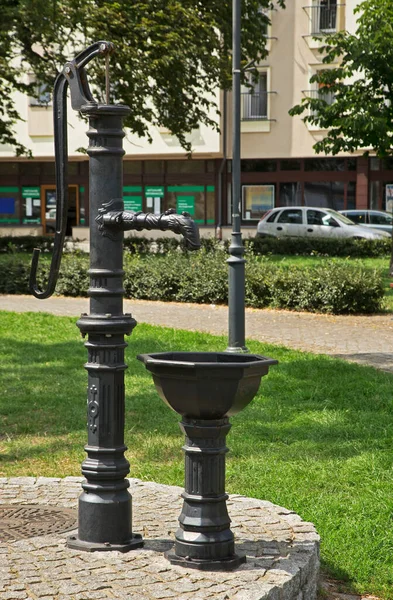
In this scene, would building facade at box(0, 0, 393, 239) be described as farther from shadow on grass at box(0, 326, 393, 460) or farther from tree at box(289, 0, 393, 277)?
shadow on grass at box(0, 326, 393, 460)

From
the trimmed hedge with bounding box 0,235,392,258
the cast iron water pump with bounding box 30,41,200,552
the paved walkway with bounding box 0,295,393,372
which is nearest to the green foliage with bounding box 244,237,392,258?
the trimmed hedge with bounding box 0,235,392,258

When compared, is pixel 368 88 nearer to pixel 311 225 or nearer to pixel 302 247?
pixel 302 247

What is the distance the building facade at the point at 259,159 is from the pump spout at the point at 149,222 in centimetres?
3498

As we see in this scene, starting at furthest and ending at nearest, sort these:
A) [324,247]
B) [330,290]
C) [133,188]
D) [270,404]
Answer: [133,188] < [324,247] < [330,290] < [270,404]

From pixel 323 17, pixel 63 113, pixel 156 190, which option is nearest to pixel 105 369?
pixel 63 113

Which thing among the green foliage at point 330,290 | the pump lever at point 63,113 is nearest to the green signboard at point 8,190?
the green foliage at point 330,290

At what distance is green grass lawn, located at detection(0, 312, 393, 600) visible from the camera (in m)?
5.21

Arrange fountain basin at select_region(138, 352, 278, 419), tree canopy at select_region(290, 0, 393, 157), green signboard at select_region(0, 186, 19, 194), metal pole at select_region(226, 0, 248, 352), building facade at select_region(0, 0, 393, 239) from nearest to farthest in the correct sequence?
fountain basin at select_region(138, 352, 278, 419), metal pole at select_region(226, 0, 248, 352), tree canopy at select_region(290, 0, 393, 157), building facade at select_region(0, 0, 393, 239), green signboard at select_region(0, 186, 19, 194)

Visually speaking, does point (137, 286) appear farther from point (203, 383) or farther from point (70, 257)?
point (203, 383)

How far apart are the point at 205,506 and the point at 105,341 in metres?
0.82

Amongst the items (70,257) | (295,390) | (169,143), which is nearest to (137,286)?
(70,257)

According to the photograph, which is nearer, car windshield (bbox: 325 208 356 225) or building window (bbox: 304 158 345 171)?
car windshield (bbox: 325 208 356 225)

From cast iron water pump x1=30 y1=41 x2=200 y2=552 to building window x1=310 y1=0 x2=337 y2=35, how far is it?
124 feet

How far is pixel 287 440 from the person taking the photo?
721 centimetres
